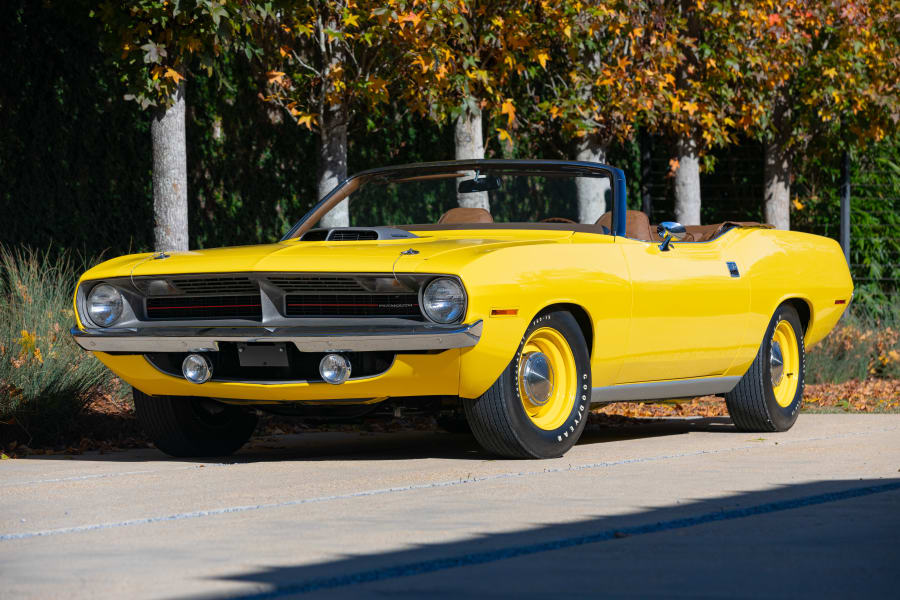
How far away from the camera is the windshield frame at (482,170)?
9.34m

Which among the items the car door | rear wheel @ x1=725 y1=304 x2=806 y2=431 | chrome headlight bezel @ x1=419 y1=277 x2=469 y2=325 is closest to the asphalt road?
the car door

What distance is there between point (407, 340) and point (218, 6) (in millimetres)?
3859

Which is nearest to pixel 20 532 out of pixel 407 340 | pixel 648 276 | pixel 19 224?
pixel 407 340

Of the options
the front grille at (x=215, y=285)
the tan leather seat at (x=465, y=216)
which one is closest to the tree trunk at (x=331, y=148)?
the tan leather seat at (x=465, y=216)

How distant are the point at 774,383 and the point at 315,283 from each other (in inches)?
152

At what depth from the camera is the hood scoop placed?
28.5 ft

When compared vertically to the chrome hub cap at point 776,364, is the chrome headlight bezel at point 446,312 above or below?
above

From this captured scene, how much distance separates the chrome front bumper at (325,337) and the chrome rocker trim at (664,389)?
4.44 ft

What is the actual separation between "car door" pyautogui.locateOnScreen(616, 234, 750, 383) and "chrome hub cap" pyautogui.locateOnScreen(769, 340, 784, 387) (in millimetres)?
714

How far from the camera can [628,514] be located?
6277 mm

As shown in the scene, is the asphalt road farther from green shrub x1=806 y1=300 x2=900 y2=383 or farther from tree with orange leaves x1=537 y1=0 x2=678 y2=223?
tree with orange leaves x1=537 y1=0 x2=678 y2=223

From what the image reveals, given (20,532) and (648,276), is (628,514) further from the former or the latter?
(648,276)

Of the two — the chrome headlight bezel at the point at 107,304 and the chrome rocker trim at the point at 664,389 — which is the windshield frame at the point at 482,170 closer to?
the chrome rocker trim at the point at 664,389

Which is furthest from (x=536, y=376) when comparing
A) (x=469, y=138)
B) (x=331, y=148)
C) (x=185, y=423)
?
(x=469, y=138)
